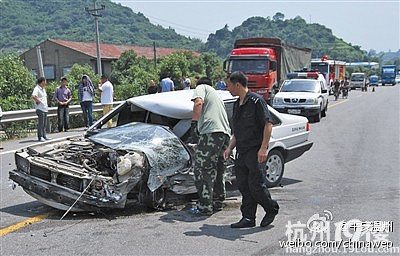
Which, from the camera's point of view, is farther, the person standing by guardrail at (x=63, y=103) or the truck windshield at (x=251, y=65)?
the truck windshield at (x=251, y=65)

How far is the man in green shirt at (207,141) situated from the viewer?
19.0 feet

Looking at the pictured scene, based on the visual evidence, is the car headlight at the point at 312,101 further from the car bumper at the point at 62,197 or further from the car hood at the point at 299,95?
the car bumper at the point at 62,197

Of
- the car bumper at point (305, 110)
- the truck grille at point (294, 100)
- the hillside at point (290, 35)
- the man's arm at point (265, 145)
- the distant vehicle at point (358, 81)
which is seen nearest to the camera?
the man's arm at point (265, 145)

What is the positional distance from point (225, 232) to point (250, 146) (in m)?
0.97

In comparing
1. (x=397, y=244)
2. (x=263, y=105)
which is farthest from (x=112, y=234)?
(x=397, y=244)

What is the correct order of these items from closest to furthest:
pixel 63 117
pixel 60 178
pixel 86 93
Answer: pixel 60 178, pixel 86 93, pixel 63 117

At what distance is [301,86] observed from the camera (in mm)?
20359

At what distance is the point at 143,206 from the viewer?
20.3ft

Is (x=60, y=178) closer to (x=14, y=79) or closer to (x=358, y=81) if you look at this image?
(x=14, y=79)

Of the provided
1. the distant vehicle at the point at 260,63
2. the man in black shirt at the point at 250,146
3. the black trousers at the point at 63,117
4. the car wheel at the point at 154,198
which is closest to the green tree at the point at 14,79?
the black trousers at the point at 63,117

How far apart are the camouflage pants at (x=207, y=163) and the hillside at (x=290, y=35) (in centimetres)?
13524

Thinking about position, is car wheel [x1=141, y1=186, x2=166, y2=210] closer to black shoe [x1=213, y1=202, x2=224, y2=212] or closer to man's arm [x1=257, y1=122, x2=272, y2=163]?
black shoe [x1=213, y1=202, x2=224, y2=212]

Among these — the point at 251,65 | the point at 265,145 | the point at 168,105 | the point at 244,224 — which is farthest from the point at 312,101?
the point at 265,145

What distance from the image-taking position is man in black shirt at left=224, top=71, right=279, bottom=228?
17.6ft
